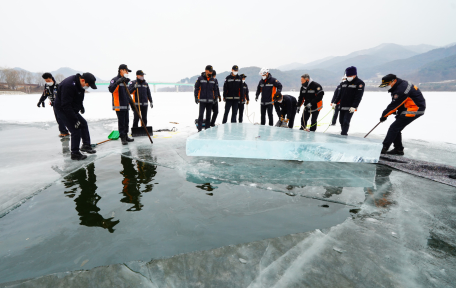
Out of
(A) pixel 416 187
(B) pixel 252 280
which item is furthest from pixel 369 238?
(A) pixel 416 187

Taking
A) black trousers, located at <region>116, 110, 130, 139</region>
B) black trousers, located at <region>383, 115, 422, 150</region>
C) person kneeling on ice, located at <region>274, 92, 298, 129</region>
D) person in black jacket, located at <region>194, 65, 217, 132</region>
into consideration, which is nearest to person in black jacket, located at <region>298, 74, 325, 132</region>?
person kneeling on ice, located at <region>274, 92, 298, 129</region>

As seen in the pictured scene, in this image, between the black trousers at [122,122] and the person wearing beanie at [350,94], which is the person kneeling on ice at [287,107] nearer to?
the person wearing beanie at [350,94]

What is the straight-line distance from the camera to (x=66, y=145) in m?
4.77

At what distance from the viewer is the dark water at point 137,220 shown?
157 cm

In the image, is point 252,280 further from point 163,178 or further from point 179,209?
point 163,178

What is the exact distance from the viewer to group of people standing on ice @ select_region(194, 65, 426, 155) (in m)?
4.08

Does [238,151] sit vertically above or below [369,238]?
above

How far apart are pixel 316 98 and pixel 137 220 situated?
5.04m

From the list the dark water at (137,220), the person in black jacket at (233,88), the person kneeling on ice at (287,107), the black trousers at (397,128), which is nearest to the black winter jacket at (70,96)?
the dark water at (137,220)

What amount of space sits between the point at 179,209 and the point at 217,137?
1.83m

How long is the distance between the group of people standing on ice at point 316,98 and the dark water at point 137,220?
2.66m

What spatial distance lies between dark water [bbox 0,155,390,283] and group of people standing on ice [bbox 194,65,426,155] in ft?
8.73

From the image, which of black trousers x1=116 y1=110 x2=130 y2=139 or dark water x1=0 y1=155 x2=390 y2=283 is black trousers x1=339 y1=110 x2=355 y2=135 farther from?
black trousers x1=116 y1=110 x2=130 y2=139

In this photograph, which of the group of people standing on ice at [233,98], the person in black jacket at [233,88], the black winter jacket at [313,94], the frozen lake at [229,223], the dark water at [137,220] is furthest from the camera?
the person in black jacket at [233,88]
